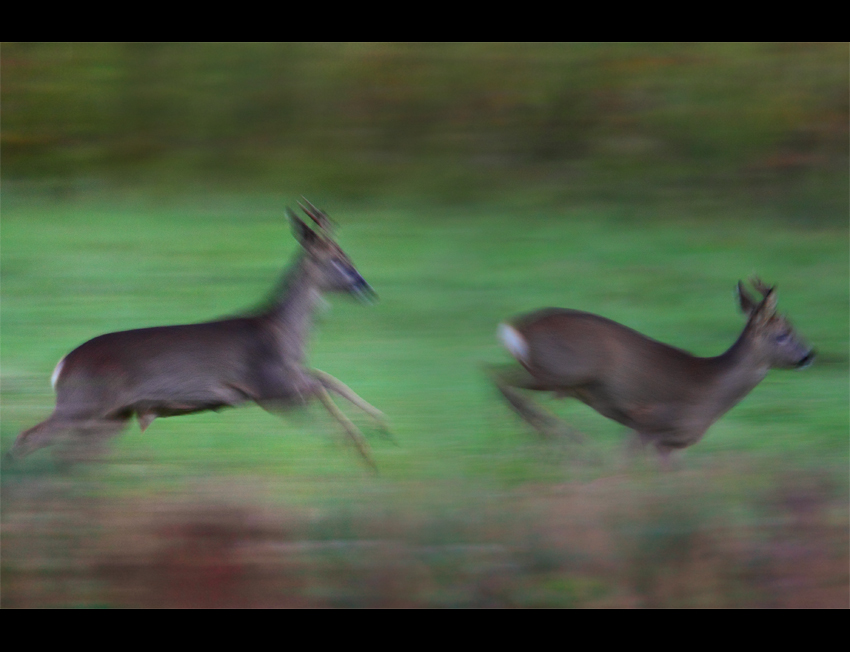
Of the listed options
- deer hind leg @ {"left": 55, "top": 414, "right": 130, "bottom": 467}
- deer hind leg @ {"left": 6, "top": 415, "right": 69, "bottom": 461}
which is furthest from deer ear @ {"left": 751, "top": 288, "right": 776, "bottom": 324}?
deer hind leg @ {"left": 6, "top": 415, "right": 69, "bottom": 461}

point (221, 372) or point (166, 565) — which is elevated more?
point (221, 372)

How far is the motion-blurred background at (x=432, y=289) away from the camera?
12.1 ft

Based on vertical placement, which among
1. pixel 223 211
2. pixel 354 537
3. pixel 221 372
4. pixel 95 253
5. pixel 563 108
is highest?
pixel 563 108

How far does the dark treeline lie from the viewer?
38.3 ft

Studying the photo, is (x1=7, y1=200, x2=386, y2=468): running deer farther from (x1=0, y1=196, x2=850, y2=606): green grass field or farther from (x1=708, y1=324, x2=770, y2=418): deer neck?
(x1=708, y1=324, x2=770, y2=418): deer neck

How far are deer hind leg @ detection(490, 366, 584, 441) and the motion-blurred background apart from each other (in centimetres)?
7

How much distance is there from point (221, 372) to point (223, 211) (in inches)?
243

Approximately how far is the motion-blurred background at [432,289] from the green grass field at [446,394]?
2 centimetres

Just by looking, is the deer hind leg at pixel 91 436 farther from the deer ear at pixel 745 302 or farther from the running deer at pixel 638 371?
the deer ear at pixel 745 302

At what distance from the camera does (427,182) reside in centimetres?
1138
